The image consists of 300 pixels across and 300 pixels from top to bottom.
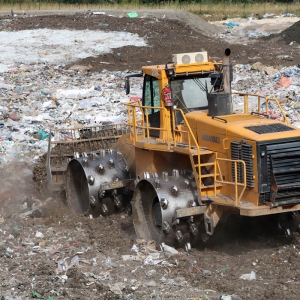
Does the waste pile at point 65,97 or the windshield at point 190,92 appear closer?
the windshield at point 190,92

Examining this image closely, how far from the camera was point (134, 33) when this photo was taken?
32.8 meters

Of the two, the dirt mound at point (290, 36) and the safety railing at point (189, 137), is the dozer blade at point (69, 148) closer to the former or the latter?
the safety railing at point (189, 137)

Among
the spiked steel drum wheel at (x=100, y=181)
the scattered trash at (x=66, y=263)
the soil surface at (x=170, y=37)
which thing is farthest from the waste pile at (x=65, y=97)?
the scattered trash at (x=66, y=263)

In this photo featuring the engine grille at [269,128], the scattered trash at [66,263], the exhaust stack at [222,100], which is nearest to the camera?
the scattered trash at [66,263]

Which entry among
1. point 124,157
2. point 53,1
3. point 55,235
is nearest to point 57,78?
point 124,157

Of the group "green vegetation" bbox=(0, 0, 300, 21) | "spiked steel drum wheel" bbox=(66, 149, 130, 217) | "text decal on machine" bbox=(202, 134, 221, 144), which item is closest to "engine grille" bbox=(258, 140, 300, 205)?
"text decal on machine" bbox=(202, 134, 221, 144)

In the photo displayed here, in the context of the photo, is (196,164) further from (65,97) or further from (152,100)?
(65,97)

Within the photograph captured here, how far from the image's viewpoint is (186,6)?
4662 centimetres

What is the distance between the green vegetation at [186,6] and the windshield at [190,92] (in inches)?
1310

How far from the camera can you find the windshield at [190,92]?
10492mm

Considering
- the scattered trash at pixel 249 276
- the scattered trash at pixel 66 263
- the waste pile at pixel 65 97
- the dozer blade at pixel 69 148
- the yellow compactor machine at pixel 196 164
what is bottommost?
the waste pile at pixel 65 97

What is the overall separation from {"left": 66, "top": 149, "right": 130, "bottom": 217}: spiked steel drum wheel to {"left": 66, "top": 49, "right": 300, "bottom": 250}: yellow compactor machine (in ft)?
0.06

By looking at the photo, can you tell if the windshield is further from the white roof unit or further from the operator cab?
the white roof unit

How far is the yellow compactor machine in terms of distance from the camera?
9.00 meters
